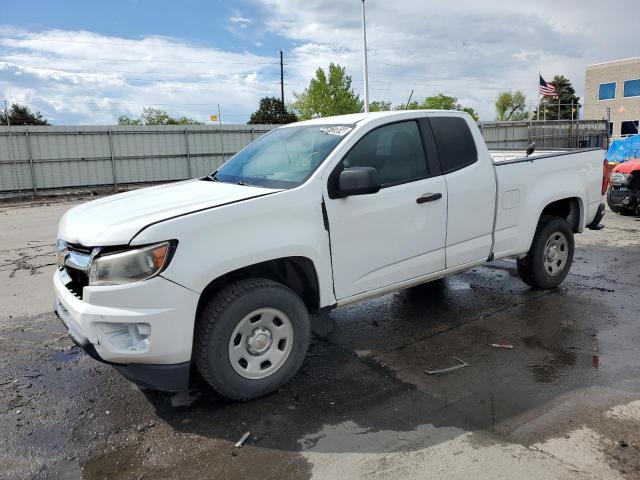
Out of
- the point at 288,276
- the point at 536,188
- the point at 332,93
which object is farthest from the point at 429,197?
the point at 332,93

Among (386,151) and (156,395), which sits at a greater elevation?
(386,151)

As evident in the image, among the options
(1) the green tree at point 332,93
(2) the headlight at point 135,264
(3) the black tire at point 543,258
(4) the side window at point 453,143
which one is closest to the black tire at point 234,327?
(2) the headlight at point 135,264

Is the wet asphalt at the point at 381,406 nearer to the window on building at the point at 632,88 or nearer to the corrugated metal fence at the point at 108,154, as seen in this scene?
the corrugated metal fence at the point at 108,154

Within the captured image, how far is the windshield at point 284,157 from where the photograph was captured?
395 cm

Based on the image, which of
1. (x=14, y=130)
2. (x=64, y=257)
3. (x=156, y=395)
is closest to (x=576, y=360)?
(x=156, y=395)

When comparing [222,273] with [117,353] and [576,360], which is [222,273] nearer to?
[117,353]

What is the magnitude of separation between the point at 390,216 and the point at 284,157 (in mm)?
994

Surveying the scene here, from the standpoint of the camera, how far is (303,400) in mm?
3609

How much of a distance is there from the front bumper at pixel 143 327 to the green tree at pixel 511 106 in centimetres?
9045

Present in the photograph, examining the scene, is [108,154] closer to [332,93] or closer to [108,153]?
[108,153]

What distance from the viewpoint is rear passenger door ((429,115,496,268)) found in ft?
14.9

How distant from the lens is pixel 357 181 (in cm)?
365

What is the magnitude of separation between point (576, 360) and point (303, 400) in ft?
7.17

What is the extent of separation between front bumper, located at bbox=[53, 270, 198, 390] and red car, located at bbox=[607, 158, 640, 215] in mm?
10583
